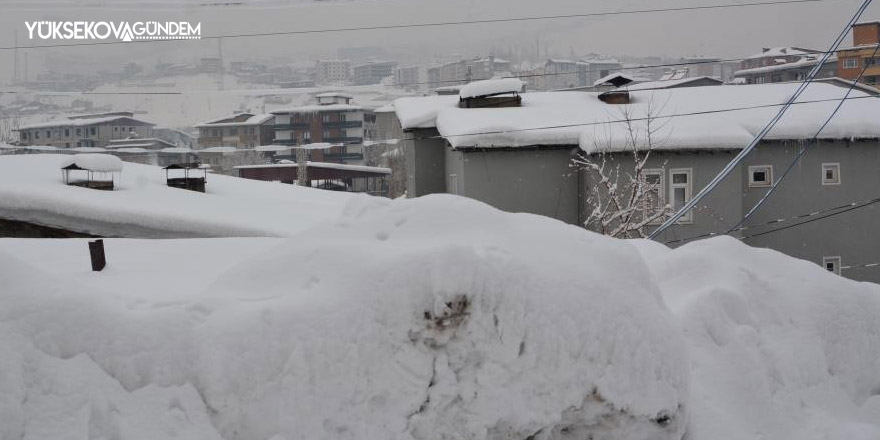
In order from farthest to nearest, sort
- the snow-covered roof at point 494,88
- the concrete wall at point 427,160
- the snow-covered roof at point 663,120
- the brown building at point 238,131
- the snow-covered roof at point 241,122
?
the brown building at point 238,131 → the snow-covered roof at point 241,122 → the concrete wall at point 427,160 → the snow-covered roof at point 494,88 → the snow-covered roof at point 663,120

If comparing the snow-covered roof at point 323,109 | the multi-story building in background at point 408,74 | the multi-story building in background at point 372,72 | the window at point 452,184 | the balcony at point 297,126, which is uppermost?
the multi-story building in background at point 372,72

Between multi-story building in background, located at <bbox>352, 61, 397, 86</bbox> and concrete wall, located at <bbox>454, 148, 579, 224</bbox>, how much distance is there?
14066cm

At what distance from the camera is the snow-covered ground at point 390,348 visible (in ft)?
14.6

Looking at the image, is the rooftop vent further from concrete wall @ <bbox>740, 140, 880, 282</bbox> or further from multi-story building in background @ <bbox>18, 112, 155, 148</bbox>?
multi-story building in background @ <bbox>18, 112, 155, 148</bbox>

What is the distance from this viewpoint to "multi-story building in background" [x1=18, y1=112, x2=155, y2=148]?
8712 cm

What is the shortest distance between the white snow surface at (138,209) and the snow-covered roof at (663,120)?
6.33m

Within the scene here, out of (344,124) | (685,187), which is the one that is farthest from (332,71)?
(685,187)

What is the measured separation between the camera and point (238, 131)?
95.2m

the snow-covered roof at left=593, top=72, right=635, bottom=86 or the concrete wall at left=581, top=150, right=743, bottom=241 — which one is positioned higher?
the snow-covered roof at left=593, top=72, right=635, bottom=86

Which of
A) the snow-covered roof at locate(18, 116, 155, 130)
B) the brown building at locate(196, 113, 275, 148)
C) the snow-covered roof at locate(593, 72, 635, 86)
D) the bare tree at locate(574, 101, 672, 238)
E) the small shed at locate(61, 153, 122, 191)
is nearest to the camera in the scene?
the small shed at locate(61, 153, 122, 191)

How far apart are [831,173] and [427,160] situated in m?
12.0

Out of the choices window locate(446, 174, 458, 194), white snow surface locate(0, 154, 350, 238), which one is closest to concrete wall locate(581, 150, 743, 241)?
window locate(446, 174, 458, 194)

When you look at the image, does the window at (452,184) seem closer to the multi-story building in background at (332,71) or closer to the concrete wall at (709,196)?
the concrete wall at (709,196)

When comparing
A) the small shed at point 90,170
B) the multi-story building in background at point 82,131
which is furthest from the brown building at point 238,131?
the small shed at point 90,170
